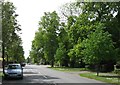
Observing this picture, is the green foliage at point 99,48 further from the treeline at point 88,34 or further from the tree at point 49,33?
the tree at point 49,33

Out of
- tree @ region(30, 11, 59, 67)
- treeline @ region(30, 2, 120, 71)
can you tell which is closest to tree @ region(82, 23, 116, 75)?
treeline @ region(30, 2, 120, 71)

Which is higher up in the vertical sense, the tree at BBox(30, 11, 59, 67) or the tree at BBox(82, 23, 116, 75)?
the tree at BBox(30, 11, 59, 67)

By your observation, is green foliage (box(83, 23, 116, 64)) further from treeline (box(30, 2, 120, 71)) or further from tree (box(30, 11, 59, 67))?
tree (box(30, 11, 59, 67))

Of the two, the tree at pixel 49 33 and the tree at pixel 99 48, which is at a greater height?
the tree at pixel 49 33

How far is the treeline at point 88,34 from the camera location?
35906 mm

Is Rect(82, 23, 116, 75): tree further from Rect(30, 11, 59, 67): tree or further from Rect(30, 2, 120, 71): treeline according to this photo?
Rect(30, 11, 59, 67): tree

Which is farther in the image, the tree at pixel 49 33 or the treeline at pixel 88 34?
the tree at pixel 49 33

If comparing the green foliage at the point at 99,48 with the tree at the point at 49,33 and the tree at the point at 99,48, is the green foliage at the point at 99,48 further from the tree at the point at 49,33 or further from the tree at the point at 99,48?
the tree at the point at 49,33

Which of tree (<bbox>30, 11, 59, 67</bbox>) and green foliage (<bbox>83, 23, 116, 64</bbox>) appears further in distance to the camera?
tree (<bbox>30, 11, 59, 67</bbox>)

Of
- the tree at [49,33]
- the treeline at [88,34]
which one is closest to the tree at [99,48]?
the treeline at [88,34]

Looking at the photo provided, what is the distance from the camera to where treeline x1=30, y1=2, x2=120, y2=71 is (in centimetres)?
3591

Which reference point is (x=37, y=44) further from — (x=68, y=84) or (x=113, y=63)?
(x=68, y=84)

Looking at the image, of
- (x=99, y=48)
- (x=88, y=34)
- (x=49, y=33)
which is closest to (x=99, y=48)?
(x=99, y=48)

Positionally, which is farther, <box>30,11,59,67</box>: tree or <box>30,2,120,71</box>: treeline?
<box>30,11,59,67</box>: tree
